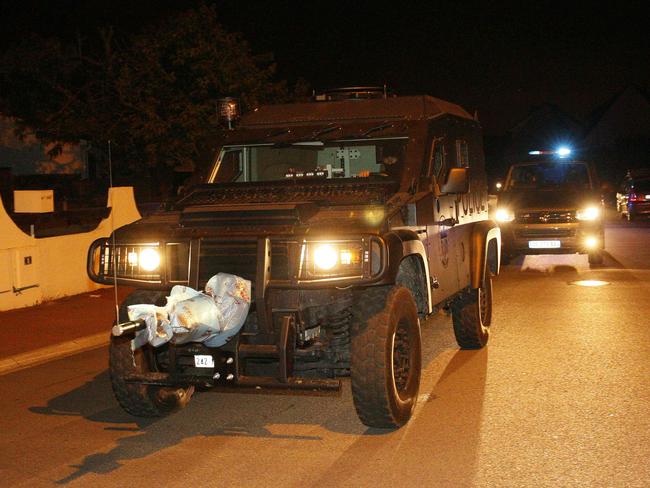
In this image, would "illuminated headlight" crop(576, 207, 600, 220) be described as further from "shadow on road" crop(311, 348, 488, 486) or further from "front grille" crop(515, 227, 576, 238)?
"shadow on road" crop(311, 348, 488, 486)

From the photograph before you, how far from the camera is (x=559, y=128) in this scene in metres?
84.8

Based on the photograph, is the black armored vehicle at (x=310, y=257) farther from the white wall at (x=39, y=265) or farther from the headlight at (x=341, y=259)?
the white wall at (x=39, y=265)

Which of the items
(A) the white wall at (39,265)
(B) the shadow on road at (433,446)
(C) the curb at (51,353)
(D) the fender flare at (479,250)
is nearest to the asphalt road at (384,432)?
(B) the shadow on road at (433,446)

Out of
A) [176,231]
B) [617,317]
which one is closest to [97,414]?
[176,231]

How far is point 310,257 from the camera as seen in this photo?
239 inches

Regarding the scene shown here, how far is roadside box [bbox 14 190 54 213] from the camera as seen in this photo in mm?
13328

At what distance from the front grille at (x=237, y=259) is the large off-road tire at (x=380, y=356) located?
21.7 inches

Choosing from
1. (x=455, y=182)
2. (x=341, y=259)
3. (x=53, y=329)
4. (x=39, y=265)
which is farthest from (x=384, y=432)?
(x=39, y=265)

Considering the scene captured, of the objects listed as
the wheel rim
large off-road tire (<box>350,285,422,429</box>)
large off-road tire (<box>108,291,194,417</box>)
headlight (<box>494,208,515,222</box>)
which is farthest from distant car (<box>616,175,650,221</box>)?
large off-road tire (<box>108,291,194,417</box>)

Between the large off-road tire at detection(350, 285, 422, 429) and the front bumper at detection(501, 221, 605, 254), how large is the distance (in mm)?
10719

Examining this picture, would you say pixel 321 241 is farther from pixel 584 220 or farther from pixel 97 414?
pixel 584 220

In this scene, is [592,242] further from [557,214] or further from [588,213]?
[557,214]

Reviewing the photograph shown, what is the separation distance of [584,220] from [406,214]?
10.3m

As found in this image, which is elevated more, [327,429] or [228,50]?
[228,50]
